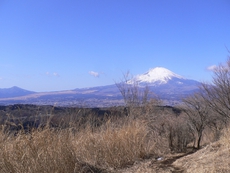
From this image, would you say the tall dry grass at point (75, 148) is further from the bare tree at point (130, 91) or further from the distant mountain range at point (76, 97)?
the bare tree at point (130, 91)

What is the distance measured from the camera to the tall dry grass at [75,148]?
3.37 m

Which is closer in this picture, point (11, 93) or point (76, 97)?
point (76, 97)

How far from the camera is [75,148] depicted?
430 cm

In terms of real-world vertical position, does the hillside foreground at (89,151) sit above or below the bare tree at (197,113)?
above

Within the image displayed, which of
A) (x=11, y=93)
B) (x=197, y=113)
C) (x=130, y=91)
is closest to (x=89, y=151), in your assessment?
(x=130, y=91)

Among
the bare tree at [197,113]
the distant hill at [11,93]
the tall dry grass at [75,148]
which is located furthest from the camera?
the distant hill at [11,93]

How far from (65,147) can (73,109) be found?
41.7 inches

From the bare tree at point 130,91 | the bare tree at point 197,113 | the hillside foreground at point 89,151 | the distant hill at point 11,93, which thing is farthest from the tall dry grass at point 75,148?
the distant hill at point 11,93

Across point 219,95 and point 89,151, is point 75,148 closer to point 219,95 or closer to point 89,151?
point 89,151

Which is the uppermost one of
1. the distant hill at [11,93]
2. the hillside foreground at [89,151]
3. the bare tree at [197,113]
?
the distant hill at [11,93]

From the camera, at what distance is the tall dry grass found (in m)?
3.37

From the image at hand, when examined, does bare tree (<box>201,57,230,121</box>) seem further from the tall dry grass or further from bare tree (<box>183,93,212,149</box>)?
the tall dry grass

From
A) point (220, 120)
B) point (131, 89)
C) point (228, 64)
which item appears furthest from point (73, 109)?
point (220, 120)

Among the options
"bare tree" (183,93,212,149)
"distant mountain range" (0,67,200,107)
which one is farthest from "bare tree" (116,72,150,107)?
"bare tree" (183,93,212,149)
